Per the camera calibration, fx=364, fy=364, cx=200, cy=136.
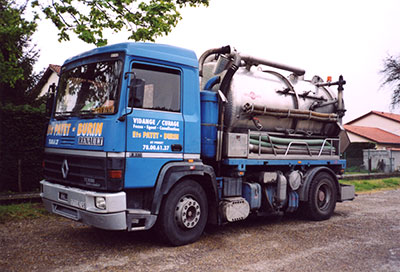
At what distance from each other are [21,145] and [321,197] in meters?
7.61

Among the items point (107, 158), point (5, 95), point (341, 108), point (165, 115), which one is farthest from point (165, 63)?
point (5, 95)

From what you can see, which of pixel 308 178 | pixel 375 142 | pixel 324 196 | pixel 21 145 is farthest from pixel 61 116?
pixel 375 142

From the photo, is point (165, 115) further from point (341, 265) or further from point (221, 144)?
point (341, 265)

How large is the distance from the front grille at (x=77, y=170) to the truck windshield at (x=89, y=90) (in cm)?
69

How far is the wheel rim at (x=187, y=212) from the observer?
5.73 metres

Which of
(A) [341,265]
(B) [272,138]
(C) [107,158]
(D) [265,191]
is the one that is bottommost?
(A) [341,265]

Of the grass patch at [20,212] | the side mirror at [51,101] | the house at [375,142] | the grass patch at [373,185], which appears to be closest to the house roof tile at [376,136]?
the house at [375,142]

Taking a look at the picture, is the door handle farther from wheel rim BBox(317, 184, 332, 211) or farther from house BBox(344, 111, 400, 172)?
house BBox(344, 111, 400, 172)

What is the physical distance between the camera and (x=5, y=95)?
10859 mm

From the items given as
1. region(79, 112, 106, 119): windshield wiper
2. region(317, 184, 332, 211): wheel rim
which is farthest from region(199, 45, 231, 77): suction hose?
region(317, 184, 332, 211): wheel rim

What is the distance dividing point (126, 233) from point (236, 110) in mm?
3045

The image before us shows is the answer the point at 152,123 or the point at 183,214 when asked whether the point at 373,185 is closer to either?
the point at 183,214

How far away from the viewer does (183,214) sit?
575 cm

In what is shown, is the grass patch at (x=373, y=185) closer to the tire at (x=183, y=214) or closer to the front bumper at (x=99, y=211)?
the tire at (x=183, y=214)
